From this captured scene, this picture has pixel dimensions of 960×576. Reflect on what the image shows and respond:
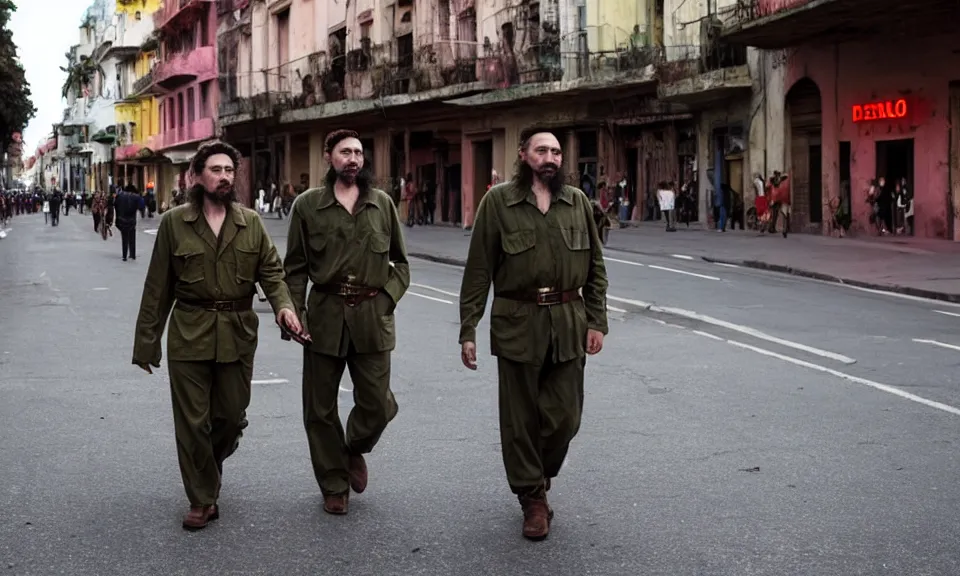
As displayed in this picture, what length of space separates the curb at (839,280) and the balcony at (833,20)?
17.3 ft

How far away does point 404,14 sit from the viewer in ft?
156

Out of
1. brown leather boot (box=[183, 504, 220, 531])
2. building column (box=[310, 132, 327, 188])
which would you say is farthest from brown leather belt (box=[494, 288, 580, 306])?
building column (box=[310, 132, 327, 188])

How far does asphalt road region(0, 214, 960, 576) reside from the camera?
5629 mm

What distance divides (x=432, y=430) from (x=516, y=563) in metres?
3.02

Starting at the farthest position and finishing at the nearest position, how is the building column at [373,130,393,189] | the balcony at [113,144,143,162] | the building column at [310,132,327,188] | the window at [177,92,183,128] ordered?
the balcony at [113,144,143,162] < the window at [177,92,183,128] < the building column at [310,132,327,188] < the building column at [373,130,393,189]

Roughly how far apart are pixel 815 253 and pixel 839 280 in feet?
15.1

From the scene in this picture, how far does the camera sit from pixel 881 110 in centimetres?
2953

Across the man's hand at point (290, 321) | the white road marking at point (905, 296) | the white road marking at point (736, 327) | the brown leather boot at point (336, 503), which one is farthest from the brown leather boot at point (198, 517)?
the white road marking at point (905, 296)

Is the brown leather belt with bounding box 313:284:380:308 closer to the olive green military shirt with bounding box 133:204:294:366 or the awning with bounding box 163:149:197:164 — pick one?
the olive green military shirt with bounding box 133:204:294:366

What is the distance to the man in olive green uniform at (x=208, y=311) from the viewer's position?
242 inches

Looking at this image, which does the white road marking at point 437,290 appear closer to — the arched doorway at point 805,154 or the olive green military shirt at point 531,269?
the olive green military shirt at point 531,269

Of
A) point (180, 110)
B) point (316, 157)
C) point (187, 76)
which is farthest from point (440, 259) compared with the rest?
point (180, 110)

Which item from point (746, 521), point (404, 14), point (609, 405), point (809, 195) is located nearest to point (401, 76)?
point (404, 14)

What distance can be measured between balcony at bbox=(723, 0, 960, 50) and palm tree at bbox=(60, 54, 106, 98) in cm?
7616
